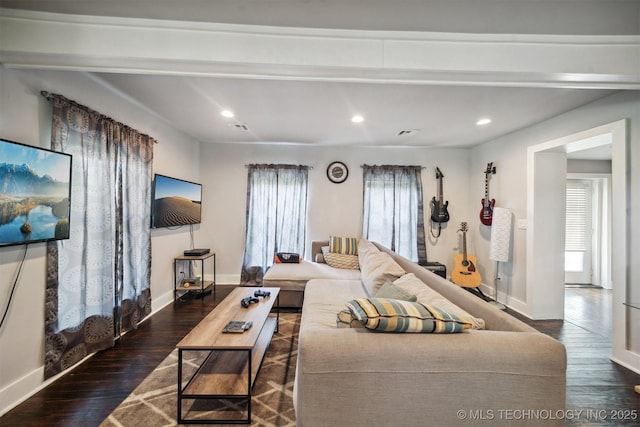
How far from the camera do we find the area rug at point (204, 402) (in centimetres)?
160

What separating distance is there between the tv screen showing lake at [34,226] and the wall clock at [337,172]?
3.54 m

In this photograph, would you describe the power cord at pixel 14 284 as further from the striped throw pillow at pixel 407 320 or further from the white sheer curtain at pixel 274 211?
the white sheer curtain at pixel 274 211

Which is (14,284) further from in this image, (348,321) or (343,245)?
(343,245)

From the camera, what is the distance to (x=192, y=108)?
A: 293 cm

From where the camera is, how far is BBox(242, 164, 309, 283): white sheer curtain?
4.47 metres

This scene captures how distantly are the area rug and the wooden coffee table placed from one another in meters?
0.07

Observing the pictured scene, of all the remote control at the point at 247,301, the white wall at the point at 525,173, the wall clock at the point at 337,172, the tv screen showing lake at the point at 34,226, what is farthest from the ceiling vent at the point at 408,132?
the tv screen showing lake at the point at 34,226

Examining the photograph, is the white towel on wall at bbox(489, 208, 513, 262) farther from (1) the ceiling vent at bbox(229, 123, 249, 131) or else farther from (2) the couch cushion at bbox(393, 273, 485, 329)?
(1) the ceiling vent at bbox(229, 123, 249, 131)

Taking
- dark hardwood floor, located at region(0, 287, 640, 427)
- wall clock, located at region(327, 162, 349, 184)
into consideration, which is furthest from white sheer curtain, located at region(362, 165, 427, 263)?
dark hardwood floor, located at region(0, 287, 640, 427)

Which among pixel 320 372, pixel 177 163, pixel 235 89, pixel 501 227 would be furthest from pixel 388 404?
pixel 177 163

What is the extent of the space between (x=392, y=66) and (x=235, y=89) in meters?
1.51

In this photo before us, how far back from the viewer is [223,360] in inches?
75.0

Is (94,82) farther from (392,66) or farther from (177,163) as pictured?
(392,66)

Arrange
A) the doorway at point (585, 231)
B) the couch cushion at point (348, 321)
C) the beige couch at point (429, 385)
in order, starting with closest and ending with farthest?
the beige couch at point (429, 385)
the couch cushion at point (348, 321)
the doorway at point (585, 231)
